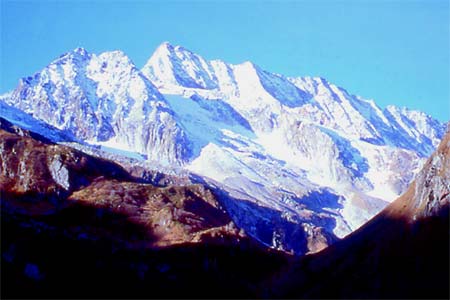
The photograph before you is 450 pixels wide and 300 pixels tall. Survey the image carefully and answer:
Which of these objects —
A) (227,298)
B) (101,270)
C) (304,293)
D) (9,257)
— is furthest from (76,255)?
(304,293)

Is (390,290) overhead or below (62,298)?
overhead

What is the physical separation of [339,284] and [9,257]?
81.0 m

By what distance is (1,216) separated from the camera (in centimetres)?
17975

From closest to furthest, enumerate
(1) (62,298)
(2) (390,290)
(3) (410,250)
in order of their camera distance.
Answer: (1) (62,298)
(2) (390,290)
(3) (410,250)

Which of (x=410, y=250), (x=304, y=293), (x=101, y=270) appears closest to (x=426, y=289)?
(x=410, y=250)

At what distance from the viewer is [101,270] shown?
176 meters

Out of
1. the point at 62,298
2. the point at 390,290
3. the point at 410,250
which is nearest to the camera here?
the point at 62,298

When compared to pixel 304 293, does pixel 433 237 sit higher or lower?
higher

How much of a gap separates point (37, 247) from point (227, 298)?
50.2m

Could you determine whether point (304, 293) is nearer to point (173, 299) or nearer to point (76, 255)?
point (173, 299)

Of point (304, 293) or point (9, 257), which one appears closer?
point (9, 257)

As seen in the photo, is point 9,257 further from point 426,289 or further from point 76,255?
point 426,289

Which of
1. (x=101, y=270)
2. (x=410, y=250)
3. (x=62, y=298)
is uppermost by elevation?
(x=410, y=250)

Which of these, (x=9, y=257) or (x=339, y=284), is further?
(x=339, y=284)
